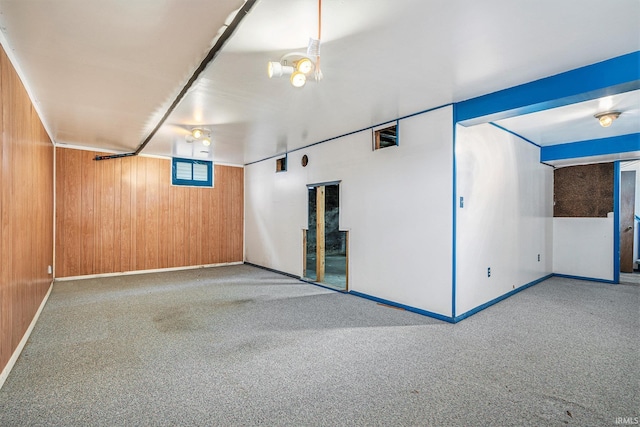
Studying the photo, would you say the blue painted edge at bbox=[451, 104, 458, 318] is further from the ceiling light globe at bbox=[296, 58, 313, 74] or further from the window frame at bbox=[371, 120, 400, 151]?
the ceiling light globe at bbox=[296, 58, 313, 74]

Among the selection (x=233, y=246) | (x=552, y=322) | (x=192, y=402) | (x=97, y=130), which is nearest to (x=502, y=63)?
(x=552, y=322)

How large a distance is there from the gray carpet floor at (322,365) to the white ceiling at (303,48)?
8.33 feet

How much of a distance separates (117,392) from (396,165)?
12.2ft

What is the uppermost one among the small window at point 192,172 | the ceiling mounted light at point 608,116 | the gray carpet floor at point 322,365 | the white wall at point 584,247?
the ceiling mounted light at point 608,116

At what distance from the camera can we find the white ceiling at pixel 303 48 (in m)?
1.97

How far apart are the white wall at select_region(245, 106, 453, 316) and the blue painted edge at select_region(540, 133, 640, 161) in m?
3.43

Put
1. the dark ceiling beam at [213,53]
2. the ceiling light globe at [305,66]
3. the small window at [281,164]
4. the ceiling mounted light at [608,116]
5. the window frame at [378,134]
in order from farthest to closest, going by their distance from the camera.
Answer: the small window at [281,164], the window frame at [378,134], the ceiling mounted light at [608,116], the ceiling light globe at [305,66], the dark ceiling beam at [213,53]

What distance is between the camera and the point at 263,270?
695cm

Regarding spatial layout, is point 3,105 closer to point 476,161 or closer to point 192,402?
point 192,402

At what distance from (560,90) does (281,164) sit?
4.84 meters

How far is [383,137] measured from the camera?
447 centimetres

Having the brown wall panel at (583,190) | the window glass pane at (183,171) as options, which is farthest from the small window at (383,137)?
the window glass pane at (183,171)

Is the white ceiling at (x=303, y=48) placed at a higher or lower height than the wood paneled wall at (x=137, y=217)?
higher

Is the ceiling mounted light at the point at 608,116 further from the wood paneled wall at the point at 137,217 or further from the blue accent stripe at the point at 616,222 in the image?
the wood paneled wall at the point at 137,217
